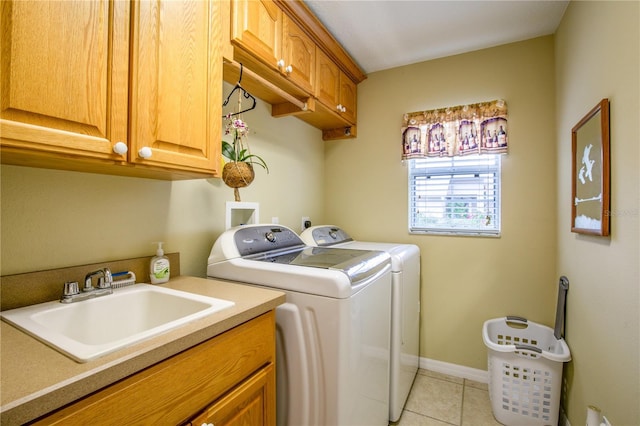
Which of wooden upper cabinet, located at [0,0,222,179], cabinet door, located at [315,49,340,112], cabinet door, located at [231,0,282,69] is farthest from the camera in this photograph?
cabinet door, located at [315,49,340,112]

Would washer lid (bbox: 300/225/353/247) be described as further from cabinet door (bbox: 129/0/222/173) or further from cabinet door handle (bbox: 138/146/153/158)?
cabinet door handle (bbox: 138/146/153/158)

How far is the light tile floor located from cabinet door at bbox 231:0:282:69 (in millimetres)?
2238

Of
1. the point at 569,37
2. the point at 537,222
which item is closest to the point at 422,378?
the point at 537,222

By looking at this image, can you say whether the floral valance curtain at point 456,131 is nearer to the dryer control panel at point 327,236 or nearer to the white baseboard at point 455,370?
the dryer control panel at point 327,236

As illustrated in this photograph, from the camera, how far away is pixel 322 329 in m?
1.16

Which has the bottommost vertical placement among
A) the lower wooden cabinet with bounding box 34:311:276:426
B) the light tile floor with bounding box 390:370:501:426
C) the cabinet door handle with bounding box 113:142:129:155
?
the light tile floor with bounding box 390:370:501:426

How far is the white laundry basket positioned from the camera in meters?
1.67

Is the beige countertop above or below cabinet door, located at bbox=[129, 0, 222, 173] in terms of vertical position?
below

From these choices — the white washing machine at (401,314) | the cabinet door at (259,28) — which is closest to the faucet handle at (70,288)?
the cabinet door at (259,28)

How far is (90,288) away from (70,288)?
0.20ft

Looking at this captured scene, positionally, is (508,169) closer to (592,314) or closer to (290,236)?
(592,314)

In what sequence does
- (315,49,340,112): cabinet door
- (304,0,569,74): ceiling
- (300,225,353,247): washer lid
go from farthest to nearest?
(300,225,353,247): washer lid < (315,49,340,112): cabinet door < (304,0,569,74): ceiling

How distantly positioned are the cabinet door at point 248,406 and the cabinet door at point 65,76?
2.65 feet

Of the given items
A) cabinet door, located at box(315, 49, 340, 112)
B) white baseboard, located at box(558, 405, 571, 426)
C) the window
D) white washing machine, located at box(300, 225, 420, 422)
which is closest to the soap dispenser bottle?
white washing machine, located at box(300, 225, 420, 422)
